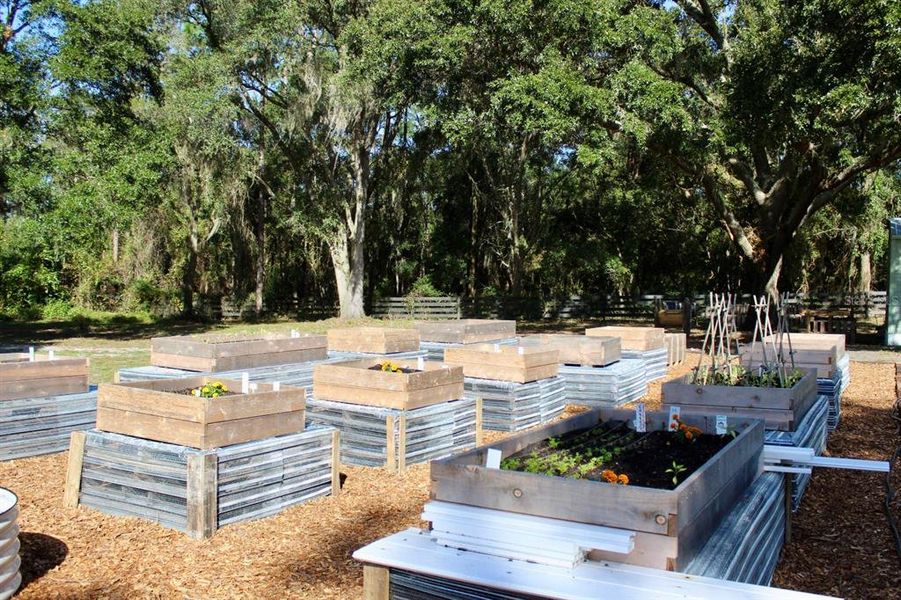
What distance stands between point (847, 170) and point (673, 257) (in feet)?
52.7

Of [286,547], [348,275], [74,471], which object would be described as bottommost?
[286,547]

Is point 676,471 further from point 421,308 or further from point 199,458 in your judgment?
point 421,308

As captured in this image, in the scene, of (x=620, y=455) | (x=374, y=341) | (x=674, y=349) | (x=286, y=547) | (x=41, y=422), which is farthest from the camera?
(x=674, y=349)

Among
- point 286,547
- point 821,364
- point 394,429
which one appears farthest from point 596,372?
point 286,547

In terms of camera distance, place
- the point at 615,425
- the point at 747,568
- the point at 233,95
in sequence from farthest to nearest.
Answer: the point at 233,95 → the point at 615,425 → the point at 747,568

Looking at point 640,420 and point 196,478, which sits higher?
point 640,420

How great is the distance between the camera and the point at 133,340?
1980 cm

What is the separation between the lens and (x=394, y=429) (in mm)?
6707

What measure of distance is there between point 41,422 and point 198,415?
2925 mm

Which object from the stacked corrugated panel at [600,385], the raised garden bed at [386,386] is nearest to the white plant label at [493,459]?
the raised garden bed at [386,386]

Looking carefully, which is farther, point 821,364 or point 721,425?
point 821,364

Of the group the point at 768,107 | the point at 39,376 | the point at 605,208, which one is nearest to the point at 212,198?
the point at 605,208

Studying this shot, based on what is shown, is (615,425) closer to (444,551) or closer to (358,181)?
(444,551)

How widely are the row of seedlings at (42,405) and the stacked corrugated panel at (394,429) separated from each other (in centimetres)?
237
